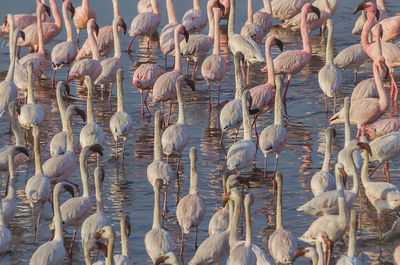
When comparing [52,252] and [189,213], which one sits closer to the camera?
[52,252]

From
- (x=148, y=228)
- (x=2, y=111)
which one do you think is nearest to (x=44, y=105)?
(x=2, y=111)

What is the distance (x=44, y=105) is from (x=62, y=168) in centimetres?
453

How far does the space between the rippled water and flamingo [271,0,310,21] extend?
3.91 ft

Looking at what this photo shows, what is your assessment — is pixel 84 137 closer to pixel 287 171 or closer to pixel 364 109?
pixel 287 171

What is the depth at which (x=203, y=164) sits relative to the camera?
1224cm

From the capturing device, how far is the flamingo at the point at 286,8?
1962 centimetres

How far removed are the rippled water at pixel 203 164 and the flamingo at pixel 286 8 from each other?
1.19 m

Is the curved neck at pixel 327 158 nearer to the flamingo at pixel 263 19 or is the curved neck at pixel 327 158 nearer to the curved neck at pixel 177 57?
the curved neck at pixel 177 57

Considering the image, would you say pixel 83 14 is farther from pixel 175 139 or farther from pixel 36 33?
pixel 175 139

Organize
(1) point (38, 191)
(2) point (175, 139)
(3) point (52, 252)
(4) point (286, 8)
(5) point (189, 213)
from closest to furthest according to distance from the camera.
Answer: (3) point (52, 252) < (5) point (189, 213) < (1) point (38, 191) < (2) point (175, 139) < (4) point (286, 8)

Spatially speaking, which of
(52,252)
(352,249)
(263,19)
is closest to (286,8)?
(263,19)

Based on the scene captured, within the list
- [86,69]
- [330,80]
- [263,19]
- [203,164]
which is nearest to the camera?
[203,164]

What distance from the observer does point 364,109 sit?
12852 millimetres

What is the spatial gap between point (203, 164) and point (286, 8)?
8197mm
